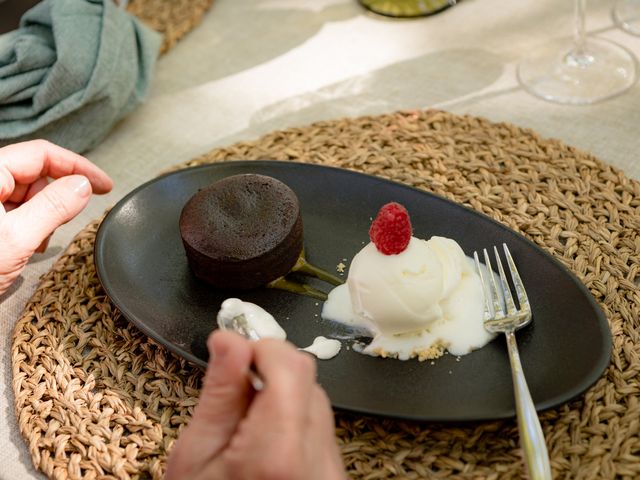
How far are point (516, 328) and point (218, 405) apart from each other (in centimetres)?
40

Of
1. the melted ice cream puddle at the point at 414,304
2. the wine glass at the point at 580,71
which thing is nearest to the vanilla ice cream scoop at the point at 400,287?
the melted ice cream puddle at the point at 414,304

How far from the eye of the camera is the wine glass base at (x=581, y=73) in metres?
1.47

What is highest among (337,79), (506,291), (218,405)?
(218,405)

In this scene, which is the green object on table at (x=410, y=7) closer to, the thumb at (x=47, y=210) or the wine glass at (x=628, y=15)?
the wine glass at (x=628, y=15)

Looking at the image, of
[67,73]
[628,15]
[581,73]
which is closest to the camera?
[67,73]

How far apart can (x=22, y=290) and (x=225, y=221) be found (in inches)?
14.6

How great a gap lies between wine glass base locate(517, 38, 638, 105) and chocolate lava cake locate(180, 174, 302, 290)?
664 millimetres

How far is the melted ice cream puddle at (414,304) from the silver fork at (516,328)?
2cm

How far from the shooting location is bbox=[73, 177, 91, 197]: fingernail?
1148 mm

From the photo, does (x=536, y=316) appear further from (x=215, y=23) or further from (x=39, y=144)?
(x=215, y=23)

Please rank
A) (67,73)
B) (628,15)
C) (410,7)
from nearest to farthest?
(67,73) → (628,15) → (410,7)

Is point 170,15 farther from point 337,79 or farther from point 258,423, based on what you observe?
point 258,423

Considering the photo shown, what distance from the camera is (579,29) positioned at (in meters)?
1.47

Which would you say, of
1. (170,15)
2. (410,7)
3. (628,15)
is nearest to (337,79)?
(410,7)
